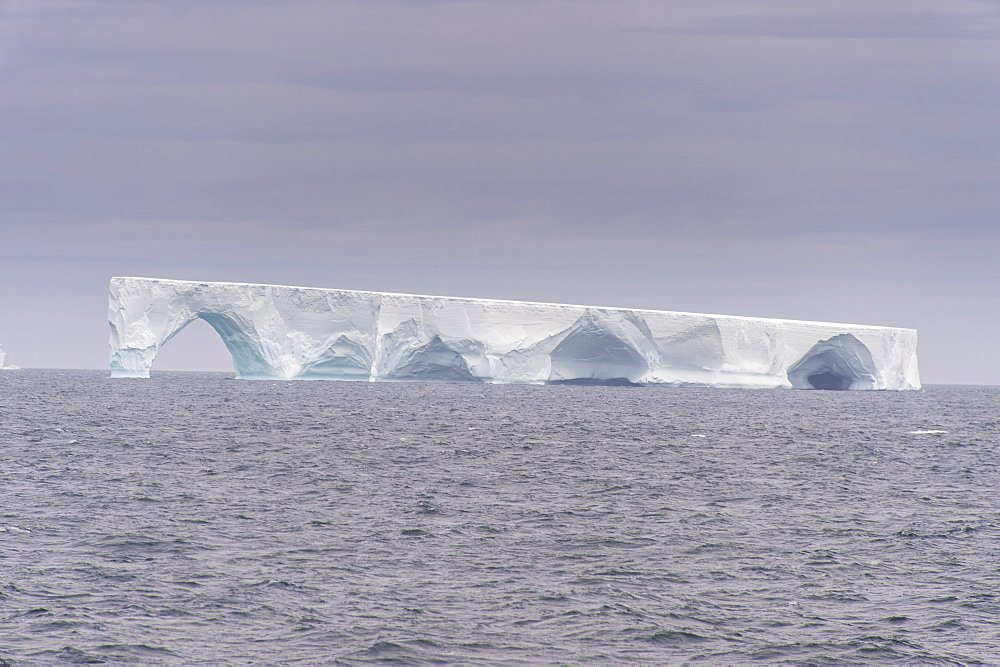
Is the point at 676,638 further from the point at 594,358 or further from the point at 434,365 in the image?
the point at 594,358

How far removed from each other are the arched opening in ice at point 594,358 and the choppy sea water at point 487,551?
698 inches

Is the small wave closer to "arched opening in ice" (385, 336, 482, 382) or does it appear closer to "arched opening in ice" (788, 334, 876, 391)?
"arched opening in ice" (385, 336, 482, 382)

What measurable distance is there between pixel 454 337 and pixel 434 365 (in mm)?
3537

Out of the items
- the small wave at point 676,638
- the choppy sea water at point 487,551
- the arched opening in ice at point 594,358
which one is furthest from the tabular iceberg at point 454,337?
the small wave at point 676,638

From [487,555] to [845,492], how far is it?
6939mm

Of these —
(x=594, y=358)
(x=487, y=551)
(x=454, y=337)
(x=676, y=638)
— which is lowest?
(x=676, y=638)

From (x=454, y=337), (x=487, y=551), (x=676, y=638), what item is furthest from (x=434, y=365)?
(x=676, y=638)

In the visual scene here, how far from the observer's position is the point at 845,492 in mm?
14312

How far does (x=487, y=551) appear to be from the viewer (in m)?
9.70

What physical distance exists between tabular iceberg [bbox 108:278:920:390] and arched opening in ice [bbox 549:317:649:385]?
0.07m

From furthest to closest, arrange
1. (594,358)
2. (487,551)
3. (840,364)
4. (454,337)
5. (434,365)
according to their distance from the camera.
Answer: (840,364)
(594,358)
(434,365)
(454,337)
(487,551)

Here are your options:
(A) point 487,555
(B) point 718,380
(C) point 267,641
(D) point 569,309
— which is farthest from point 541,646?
(B) point 718,380

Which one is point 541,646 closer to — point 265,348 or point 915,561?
point 915,561

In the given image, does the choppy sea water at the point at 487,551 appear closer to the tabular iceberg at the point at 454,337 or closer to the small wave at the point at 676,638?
the small wave at the point at 676,638
